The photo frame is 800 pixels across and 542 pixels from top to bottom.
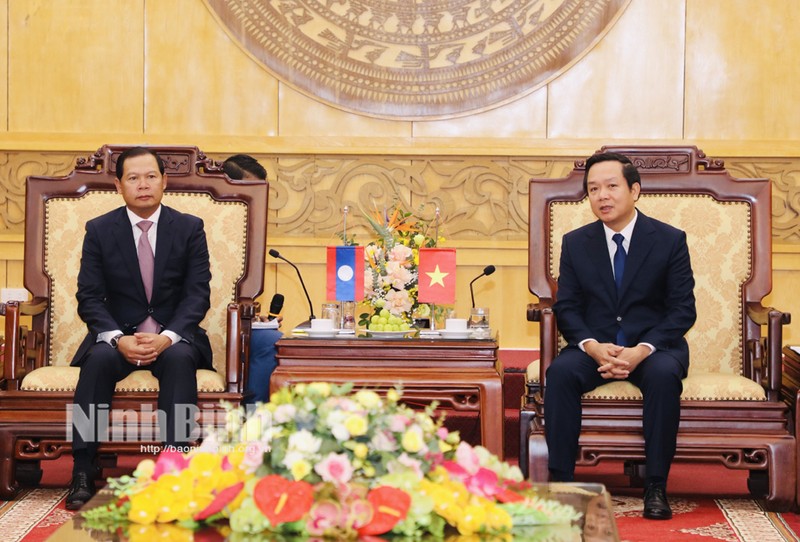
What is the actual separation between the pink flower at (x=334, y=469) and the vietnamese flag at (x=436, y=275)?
1.82 m

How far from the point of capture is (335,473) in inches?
69.7

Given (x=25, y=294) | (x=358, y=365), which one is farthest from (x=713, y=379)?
(x=25, y=294)

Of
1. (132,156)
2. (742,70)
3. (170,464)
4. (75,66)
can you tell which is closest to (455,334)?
(132,156)

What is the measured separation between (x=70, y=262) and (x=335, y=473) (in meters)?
2.41

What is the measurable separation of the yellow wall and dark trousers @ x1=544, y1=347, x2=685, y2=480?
70.2 inches

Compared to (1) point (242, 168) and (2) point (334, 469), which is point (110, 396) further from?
(2) point (334, 469)

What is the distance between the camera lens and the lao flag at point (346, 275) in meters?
3.59

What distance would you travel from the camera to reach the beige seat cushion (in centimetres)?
337

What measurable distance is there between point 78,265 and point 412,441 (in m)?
2.41

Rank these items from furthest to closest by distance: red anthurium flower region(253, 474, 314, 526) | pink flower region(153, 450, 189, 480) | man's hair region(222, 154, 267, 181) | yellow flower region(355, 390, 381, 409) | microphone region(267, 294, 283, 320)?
man's hair region(222, 154, 267, 181) → microphone region(267, 294, 283, 320) → pink flower region(153, 450, 189, 480) → yellow flower region(355, 390, 381, 409) → red anthurium flower region(253, 474, 314, 526)

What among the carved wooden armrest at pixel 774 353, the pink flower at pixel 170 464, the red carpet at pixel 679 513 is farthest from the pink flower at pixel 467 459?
the carved wooden armrest at pixel 774 353

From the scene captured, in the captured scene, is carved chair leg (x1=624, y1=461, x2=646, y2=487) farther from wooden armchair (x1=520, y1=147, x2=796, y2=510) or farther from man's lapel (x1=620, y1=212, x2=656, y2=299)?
man's lapel (x1=620, y1=212, x2=656, y2=299)

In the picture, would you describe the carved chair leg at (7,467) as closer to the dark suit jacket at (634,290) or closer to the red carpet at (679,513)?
the red carpet at (679,513)

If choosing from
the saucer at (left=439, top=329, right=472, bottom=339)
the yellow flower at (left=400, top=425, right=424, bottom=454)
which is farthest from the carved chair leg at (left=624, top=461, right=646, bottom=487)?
the yellow flower at (left=400, top=425, right=424, bottom=454)
